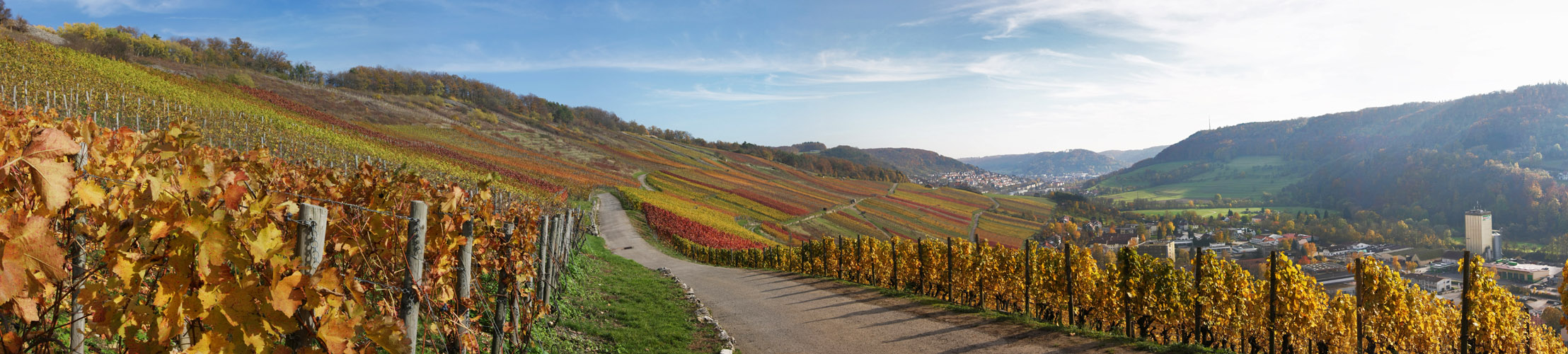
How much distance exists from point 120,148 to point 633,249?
27.3m

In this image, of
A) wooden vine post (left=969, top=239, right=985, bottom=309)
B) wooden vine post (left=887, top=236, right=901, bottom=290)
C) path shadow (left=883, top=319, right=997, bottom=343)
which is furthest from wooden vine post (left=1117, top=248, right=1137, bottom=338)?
wooden vine post (left=887, top=236, right=901, bottom=290)

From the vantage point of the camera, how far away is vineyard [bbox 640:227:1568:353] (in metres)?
8.04

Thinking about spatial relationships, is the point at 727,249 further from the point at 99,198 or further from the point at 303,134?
the point at 99,198

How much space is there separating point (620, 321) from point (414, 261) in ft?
24.4

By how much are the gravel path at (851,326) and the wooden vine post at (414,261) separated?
19.9 ft

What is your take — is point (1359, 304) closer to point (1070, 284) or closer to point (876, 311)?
point (1070, 284)

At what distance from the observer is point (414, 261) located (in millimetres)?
3150

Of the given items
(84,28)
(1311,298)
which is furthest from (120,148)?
(84,28)

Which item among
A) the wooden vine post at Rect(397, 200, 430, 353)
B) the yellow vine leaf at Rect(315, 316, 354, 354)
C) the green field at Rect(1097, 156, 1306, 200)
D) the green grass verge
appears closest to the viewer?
the yellow vine leaf at Rect(315, 316, 354, 354)

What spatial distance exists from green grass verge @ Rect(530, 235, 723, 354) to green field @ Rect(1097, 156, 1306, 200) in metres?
179

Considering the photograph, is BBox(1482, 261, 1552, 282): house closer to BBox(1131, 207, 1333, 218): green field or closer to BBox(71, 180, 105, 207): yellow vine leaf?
BBox(71, 180, 105, 207): yellow vine leaf

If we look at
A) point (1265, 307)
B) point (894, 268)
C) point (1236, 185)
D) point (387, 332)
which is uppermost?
point (387, 332)

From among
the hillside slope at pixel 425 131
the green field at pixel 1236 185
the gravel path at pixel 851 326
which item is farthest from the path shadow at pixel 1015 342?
the green field at pixel 1236 185

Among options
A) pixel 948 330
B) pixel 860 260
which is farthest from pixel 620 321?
pixel 860 260
